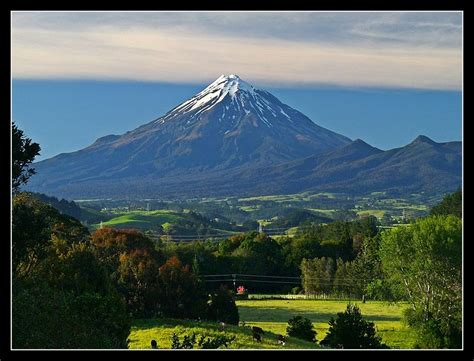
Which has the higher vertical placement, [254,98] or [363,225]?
[254,98]

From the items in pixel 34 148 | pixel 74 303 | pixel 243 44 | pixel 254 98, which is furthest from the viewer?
pixel 254 98

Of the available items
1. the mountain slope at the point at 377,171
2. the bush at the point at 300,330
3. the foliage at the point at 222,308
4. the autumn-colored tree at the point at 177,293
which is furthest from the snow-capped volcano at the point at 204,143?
the bush at the point at 300,330


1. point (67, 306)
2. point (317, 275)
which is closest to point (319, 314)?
point (317, 275)

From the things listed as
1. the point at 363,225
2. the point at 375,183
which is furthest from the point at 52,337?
the point at 375,183

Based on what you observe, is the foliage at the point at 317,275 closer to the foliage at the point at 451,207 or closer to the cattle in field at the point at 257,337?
the foliage at the point at 451,207
